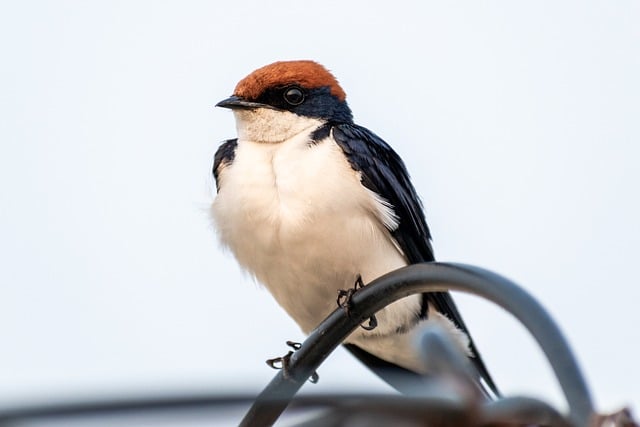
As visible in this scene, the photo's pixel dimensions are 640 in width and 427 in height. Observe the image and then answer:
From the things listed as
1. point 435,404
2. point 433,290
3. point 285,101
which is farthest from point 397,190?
point 435,404

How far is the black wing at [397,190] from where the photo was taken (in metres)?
3.09

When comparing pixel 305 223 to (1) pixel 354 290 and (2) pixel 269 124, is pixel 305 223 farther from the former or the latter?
(2) pixel 269 124

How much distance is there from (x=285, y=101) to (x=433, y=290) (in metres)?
1.91

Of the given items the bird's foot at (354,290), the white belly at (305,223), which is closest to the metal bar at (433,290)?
the bird's foot at (354,290)

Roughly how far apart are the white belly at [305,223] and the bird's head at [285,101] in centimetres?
21

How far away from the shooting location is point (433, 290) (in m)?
1.73

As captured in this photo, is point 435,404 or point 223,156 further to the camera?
point 223,156

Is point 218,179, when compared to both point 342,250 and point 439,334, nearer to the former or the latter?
point 342,250

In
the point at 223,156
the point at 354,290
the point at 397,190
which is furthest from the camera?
the point at 223,156

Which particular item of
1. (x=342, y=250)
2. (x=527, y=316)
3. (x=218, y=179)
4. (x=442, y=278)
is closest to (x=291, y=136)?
(x=218, y=179)

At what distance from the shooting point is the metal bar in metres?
0.97

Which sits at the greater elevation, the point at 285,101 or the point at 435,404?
the point at 285,101

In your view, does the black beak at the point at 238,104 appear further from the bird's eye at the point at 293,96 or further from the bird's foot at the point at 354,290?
the bird's foot at the point at 354,290

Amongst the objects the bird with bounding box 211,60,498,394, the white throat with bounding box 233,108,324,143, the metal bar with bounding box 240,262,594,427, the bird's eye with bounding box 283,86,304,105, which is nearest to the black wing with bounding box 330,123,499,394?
the bird with bounding box 211,60,498,394
